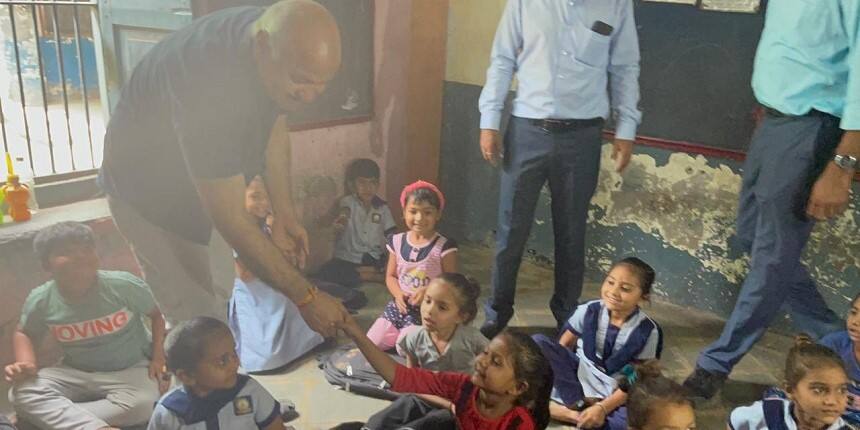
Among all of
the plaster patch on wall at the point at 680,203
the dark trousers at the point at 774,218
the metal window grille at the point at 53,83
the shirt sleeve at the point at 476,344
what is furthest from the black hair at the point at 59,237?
the plaster patch on wall at the point at 680,203

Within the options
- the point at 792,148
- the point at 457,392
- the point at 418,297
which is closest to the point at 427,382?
the point at 457,392

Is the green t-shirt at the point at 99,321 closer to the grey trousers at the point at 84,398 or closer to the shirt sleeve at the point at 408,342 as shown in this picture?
the grey trousers at the point at 84,398

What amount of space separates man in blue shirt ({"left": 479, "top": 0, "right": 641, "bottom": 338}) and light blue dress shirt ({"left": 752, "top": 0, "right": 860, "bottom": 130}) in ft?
1.66

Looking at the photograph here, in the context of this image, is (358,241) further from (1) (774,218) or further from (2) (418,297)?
(1) (774,218)

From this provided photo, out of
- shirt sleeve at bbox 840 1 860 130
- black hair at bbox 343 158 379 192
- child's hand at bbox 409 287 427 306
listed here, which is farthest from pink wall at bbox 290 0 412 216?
shirt sleeve at bbox 840 1 860 130

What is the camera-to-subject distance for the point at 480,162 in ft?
11.9

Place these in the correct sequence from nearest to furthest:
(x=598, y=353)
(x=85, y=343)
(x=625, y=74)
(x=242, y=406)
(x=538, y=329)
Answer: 1. (x=85, y=343)
2. (x=242, y=406)
3. (x=598, y=353)
4. (x=625, y=74)
5. (x=538, y=329)

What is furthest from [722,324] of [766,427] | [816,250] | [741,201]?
[766,427]

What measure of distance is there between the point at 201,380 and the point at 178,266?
0.93 ft

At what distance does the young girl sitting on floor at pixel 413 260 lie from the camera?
2713 millimetres

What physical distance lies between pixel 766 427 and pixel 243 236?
1647 millimetres

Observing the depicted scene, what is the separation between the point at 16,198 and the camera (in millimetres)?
1610

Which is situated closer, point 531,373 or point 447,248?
point 531,373

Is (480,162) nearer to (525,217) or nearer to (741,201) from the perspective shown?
(525,217)
